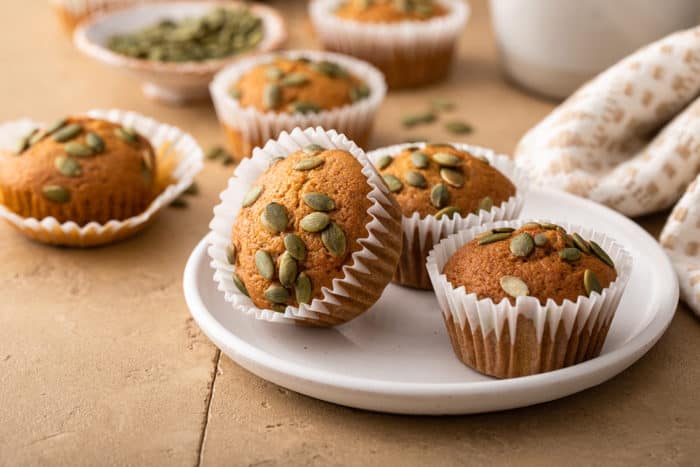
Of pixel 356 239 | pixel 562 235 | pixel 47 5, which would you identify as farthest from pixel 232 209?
pixel 47 5

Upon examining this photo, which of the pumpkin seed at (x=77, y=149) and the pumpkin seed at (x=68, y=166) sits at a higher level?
the pumpkin seed at (x=77, y=149)

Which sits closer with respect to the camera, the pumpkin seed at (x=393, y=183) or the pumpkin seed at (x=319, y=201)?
the pumpkin seed at (x=319, y=201)

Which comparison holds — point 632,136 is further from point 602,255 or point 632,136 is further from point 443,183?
point 602,255

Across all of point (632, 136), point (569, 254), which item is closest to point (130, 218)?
point (569, 254)

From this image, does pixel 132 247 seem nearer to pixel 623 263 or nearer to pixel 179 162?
pixel 179 162

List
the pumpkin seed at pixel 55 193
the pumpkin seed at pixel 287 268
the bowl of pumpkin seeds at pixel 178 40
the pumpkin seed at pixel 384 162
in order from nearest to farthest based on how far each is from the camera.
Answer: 1. the pumpkin seed at pixel 287 268
2. the pumpkin seed at pixel 384 162
3. the pumpkin seed at pixel 55 193
4. the bowl of pumpkin seeds at pixel 178 40

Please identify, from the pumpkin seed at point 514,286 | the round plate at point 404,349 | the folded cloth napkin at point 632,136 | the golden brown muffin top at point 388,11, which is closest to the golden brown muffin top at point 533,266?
the pumpkin seed at point 514,286

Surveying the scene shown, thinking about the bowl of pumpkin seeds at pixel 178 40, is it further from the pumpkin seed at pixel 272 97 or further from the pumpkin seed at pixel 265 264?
the pumpkin seed at pixel 265 264

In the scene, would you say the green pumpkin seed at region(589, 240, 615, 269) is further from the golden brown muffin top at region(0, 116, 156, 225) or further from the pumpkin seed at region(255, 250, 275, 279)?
the golden brown muffin top at region(0, 116, 156, 225)


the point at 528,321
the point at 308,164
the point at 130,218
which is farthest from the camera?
the point at 130,218
